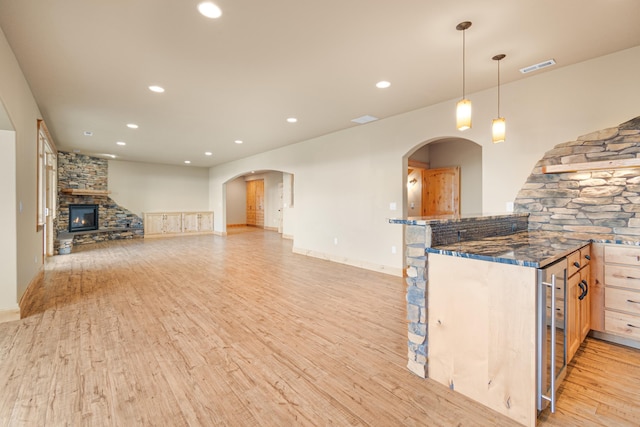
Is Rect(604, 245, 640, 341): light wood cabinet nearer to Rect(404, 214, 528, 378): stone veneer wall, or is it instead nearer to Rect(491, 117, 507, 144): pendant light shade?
Rect(491, 117, 507, 144): pendant light shade

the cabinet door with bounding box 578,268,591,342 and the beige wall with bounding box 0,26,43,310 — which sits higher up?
the beige wall with bounding box 0,26,43,310

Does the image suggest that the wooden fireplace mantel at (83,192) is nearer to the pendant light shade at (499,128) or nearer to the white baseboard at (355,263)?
the white baseboard at (355,263)

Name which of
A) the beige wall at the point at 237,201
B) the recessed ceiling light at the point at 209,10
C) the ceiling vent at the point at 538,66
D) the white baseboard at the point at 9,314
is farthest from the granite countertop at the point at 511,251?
the beige wall at the point at 237,201

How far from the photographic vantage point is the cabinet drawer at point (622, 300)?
2.45 m

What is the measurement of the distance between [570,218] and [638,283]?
0.99 meters

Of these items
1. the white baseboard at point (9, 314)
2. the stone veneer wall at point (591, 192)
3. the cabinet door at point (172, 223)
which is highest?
the stone veneer wall at point (591, 192)

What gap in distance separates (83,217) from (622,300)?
1230 centimetres

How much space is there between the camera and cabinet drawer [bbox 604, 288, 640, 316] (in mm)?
2447

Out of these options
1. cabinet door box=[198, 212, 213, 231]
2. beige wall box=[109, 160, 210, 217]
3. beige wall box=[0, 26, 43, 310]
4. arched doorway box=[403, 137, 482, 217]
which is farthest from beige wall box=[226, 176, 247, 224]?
beige wall box=[0, 26, 43, 310]

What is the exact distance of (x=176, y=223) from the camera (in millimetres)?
11070

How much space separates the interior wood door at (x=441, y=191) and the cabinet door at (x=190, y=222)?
8.46 m

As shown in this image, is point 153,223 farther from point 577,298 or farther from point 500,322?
point 577,298

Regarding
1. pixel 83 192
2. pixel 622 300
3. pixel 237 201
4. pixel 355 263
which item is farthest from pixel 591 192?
pixel 237 201

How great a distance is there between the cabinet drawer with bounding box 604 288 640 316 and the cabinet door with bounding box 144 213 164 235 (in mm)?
11592
